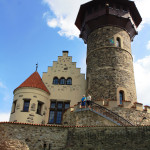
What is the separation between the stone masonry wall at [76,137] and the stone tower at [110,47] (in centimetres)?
477

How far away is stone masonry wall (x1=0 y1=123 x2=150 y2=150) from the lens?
37.9 feet

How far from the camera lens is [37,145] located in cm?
1254

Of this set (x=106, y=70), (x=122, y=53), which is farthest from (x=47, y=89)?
(x=122, y=53)

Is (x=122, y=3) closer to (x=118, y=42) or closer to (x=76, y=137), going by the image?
(x=118, y=42)

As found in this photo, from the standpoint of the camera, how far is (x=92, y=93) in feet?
58.7

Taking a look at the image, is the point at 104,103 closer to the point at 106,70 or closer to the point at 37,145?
the point at 106,70

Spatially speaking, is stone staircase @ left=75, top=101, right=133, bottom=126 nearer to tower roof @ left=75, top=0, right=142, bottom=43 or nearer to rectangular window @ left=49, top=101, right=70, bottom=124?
rectangular window @ left=49, top=101, right=70, bottom=124

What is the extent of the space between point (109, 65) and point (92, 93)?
9.13ft

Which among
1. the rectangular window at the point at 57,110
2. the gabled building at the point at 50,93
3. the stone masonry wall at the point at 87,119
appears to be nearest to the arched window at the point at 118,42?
the gabled building at the point at 50,93

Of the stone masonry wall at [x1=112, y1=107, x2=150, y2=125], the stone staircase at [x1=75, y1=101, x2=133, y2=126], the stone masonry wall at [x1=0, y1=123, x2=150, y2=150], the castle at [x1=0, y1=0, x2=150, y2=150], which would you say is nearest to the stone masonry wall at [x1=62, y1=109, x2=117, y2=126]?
the castle at [x1=0, y1=0, x2=150, y2=150]

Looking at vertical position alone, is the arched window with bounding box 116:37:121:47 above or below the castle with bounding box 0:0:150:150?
above

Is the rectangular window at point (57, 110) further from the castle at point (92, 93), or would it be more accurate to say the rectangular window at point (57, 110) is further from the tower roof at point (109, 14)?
the tower roof at point (109, 14)

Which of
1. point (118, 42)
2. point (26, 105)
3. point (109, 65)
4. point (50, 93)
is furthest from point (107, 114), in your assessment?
point (118, 42)

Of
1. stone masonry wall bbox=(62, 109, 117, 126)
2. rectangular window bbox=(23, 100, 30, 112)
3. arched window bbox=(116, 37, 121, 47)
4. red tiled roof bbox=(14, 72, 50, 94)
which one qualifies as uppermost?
arched window bbox=(116, 37, 121, 47)
